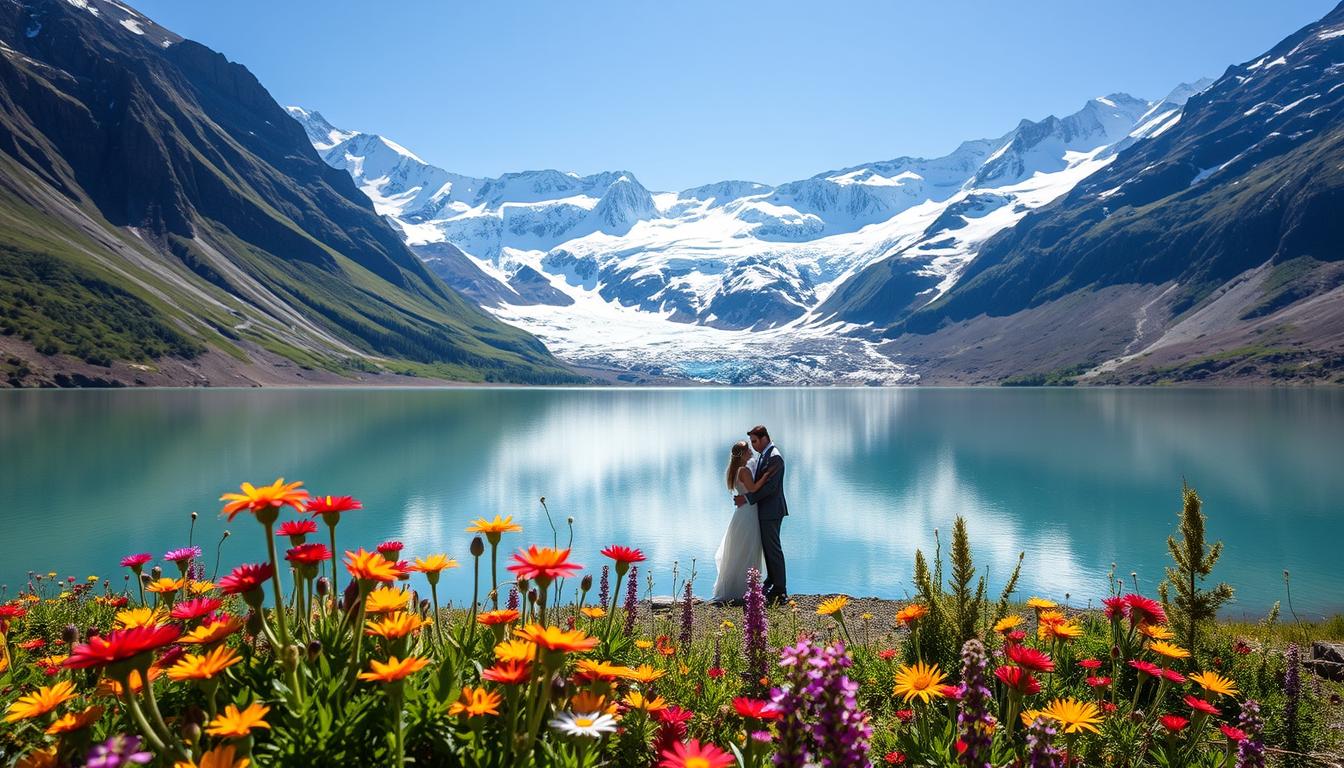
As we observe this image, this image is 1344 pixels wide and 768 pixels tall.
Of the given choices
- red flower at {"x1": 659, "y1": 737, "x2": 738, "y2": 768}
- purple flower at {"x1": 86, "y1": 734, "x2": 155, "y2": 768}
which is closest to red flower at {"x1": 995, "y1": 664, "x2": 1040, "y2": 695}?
red flower at {"x1": 659, "y1": 737, "x2": 738, "y2": 768}

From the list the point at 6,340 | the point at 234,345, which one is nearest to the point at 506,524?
the point at 6,340

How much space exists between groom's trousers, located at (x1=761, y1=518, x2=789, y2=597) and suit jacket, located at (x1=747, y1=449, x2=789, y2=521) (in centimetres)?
19

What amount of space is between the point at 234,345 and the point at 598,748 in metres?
220

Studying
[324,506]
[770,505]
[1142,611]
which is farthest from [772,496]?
[324,506]

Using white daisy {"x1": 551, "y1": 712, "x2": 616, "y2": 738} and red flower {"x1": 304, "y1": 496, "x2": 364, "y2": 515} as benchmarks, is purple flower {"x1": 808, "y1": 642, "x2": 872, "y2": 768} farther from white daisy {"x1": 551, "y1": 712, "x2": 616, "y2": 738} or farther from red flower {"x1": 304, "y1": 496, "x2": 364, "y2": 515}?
red flower {"x1": 304, "y1": 496, "x2": 364, "y2": 515}

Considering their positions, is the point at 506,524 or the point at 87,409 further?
the point at 87,409

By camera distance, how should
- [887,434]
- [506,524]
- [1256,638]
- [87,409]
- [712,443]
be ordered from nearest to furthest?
1. [506,524]
2. [1256,638]
3. [712,443]
4. [887,434]
5. [87,409]

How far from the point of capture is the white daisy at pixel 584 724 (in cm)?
239

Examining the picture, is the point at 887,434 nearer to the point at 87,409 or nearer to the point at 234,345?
the point at 87,409

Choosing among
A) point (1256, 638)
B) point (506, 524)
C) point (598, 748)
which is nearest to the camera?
point (598, 748)

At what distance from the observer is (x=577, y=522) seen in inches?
1326

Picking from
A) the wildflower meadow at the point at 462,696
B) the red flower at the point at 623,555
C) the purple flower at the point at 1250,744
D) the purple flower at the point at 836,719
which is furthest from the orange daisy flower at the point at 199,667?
the purple flower at the point at 1250,744

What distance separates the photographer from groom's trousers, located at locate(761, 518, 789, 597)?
14430mm

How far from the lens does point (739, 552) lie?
1470 centimetres
